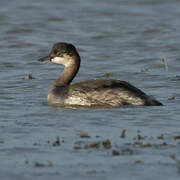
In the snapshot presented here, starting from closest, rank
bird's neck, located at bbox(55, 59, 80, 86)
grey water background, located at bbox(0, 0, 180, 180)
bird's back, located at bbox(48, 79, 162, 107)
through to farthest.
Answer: grey water background, located at bbox(0, 0, 180, 180), bird's back, located at bbox(48, 79, 162, 107), bird's neck, located at bbox(55, 59, 80, 86)

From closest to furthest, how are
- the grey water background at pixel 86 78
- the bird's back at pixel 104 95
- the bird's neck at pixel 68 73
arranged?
the grey water background at pixel 86 78
the bird's back at pixel 104 95
the bird's neck at pixel 68 73

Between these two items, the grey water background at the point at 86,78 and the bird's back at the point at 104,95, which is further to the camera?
the bird's back at the point at 104,95

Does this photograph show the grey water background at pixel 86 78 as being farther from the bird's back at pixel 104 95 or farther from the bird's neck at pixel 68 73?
the bird's neck at pixel 68 73

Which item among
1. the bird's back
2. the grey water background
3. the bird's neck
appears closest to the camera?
the grey water background

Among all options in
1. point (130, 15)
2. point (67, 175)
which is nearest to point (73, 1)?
point (130, 15)

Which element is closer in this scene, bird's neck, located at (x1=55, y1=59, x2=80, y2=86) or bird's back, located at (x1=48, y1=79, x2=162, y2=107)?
bird's back, located at (x1=48, y1=79, x2=162, y2=107)

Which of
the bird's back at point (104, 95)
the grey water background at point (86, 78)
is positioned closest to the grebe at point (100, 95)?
the bird's back at point (104, 95)

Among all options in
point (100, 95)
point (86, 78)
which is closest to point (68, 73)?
point (100, 95)

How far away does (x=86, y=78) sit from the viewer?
15859mm

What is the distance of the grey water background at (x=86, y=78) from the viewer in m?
7.88

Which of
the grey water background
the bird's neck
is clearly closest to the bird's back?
the grey water background

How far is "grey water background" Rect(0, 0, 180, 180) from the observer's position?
310 inches

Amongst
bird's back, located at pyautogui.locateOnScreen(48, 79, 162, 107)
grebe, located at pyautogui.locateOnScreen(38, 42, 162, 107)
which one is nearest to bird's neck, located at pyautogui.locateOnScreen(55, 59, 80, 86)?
grebe, located at pyautogui.locateOnScreen(38, 42, 162, 107)

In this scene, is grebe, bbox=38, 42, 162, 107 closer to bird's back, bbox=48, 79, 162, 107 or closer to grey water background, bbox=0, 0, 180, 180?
bird's back, bbox=48, 79, 162, 107
